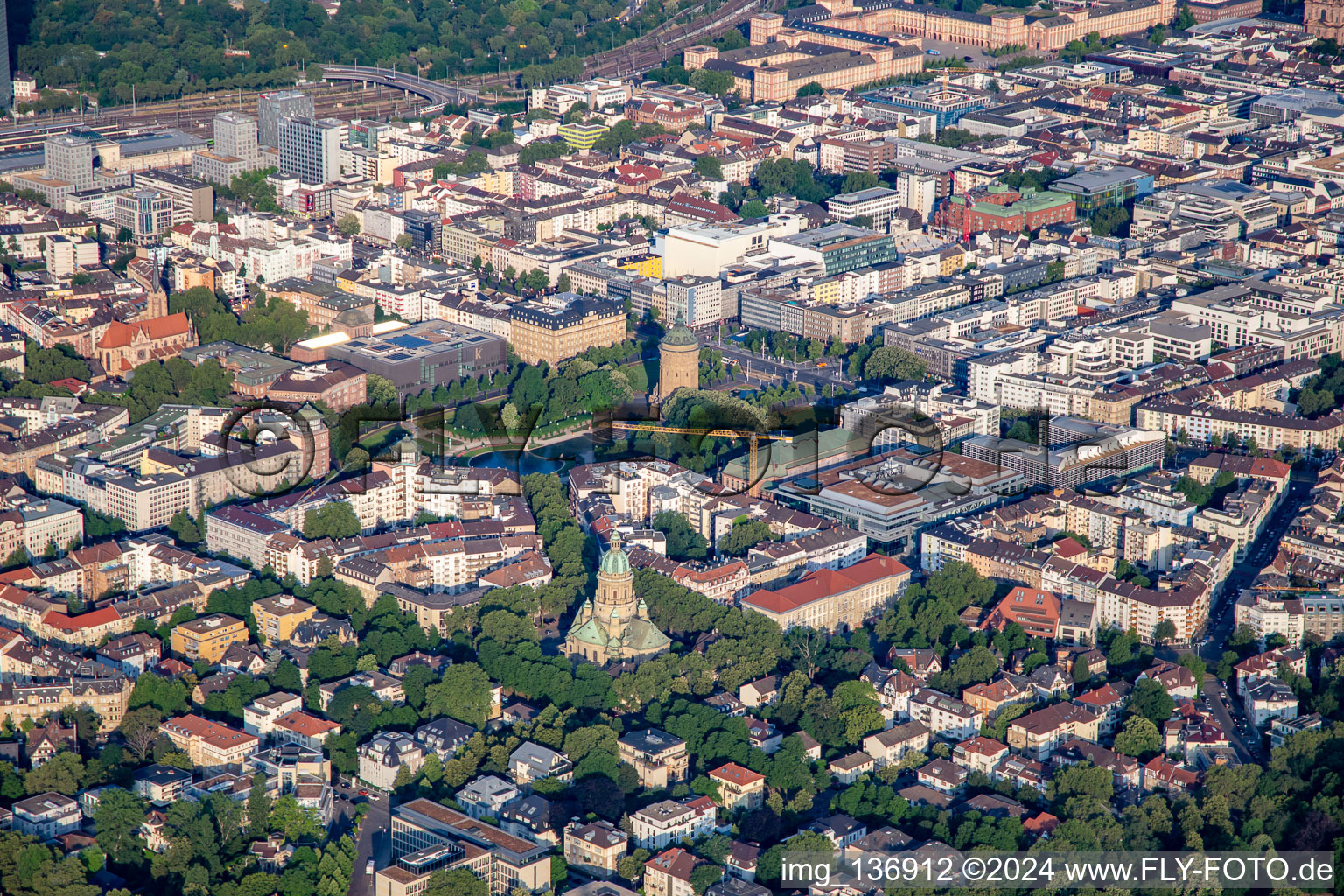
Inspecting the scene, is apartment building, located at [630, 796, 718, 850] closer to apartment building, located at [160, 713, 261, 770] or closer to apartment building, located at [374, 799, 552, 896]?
apartment building, located at [374, 799, 552, 896]

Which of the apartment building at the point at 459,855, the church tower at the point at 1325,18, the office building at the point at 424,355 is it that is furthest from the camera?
the church tower at the point at 1325,18

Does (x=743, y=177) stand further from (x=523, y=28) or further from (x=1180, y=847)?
(x=1180, y=847)

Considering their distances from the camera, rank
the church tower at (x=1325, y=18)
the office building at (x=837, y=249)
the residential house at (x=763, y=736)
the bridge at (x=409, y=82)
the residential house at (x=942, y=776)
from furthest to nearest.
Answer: the church tower at (x=1325, y=18), the bridge at (x=409, y=82), the office building at (x=837, y=249), the residential house at (x=763, y=736), the residential house at (x=942, y=776)

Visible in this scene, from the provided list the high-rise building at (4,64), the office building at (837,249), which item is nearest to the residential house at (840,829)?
the office building at (837,249)

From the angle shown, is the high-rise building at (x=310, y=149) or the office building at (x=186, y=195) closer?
the office building at (x=186, y=195)

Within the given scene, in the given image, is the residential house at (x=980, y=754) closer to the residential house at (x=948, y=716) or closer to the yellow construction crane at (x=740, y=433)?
the residential house at (x=948, y=716)

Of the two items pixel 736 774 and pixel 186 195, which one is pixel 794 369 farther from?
pixel 736 774

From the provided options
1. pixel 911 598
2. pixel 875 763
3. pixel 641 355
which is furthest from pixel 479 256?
pixel 875 763
